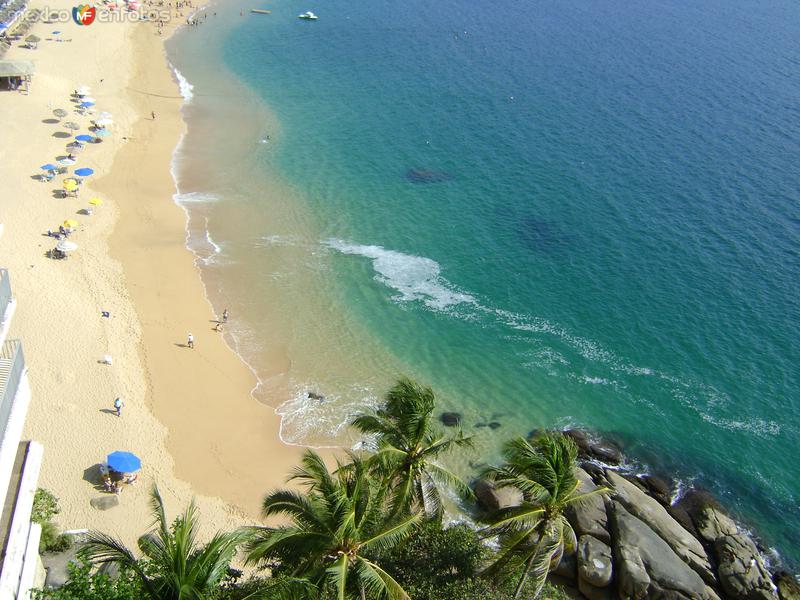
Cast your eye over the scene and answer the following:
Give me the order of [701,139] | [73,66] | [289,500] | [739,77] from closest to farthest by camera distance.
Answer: [289,500] < [701,139] < [73,66] < [739,77]

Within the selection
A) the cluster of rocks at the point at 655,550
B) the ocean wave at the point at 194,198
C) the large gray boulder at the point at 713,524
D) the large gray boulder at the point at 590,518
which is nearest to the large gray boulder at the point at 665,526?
the cluster of rocks at the point at 655,550

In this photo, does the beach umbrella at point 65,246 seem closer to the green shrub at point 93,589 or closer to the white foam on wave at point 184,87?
the white foam on wave at point 184,87

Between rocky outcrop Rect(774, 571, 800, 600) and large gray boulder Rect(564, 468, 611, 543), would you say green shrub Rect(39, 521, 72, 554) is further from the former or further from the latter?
rocky outcrop Rect(774, 571, 800, 600)

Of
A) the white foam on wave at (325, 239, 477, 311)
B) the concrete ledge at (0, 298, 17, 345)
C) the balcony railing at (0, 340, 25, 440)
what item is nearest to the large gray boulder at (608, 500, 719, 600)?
the white foam on wave at (325, 239, 477, 311)

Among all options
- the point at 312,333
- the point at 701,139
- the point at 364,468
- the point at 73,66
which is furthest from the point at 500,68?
the point at 364,468

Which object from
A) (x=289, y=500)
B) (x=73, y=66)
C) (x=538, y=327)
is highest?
(x=289, y=500)

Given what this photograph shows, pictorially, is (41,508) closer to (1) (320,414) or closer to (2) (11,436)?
(2) (11,436)

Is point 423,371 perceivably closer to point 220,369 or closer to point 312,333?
point 312,333

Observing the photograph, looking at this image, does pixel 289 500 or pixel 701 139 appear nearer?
pixel 289 500
